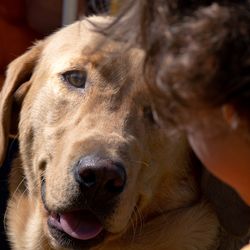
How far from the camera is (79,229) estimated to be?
7.52 feet

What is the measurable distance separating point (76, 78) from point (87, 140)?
0.42 m

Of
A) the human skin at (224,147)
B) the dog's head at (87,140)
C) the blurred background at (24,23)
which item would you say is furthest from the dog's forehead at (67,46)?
the blurred background at (24,23)

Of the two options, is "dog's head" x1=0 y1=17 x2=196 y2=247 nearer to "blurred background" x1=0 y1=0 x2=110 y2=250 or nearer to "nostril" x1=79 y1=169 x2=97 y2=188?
"nostril" x1=79 y1=169 x2=97 y2=188

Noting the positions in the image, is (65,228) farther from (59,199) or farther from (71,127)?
(71,127)

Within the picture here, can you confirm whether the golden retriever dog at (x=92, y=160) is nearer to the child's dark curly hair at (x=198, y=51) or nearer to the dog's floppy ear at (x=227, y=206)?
the dog's floppy ear at (x=227, y=206)

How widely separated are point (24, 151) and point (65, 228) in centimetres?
51

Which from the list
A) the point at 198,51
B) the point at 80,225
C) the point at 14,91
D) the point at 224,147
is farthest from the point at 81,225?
the point at 198,51

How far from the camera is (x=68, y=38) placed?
271 cm

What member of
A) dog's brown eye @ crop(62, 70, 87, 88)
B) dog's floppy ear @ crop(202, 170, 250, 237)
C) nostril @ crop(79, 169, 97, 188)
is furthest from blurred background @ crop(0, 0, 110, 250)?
nostril @ crop(79, 169, 97, 188)

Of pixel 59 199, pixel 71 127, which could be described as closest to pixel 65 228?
pixel 59 199

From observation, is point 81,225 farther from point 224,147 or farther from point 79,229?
point 224,147

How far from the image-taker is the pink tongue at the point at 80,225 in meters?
2.26

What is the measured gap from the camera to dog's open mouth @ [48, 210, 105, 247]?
227 centimetres

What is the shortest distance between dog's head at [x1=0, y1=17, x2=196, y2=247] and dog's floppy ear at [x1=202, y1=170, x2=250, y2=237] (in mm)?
93
